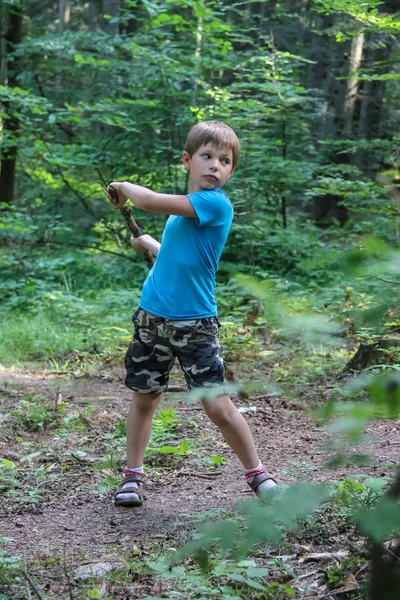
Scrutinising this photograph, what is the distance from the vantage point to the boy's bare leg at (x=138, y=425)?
11.0ft

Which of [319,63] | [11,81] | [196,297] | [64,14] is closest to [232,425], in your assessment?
[196,297]

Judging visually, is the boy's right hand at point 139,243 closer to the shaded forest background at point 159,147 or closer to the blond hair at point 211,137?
the blond hair at point 211,137

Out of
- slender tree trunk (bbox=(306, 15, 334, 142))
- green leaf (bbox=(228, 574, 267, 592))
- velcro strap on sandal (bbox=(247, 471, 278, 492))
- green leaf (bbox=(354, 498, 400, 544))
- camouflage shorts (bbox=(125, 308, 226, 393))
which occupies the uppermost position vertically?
slender tree trunk (bbox=(306, 15, 334, 142))

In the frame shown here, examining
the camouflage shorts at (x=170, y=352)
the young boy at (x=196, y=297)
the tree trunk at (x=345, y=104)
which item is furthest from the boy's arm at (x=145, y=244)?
the tree trunk at (x=345, y=104)

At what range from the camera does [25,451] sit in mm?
4090

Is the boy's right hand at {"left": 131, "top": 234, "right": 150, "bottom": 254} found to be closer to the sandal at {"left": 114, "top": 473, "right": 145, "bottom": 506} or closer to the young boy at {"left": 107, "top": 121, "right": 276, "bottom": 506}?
the young boy at {"left": 107, "top": 121, "right": 276, "bottom": 506}

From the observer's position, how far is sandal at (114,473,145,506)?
3230mm

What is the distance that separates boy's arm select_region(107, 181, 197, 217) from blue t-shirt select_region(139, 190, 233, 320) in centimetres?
13

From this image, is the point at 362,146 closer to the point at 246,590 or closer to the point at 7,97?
the point at 7,97

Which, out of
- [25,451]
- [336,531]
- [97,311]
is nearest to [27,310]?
[97,311]

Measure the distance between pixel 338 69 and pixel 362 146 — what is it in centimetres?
552

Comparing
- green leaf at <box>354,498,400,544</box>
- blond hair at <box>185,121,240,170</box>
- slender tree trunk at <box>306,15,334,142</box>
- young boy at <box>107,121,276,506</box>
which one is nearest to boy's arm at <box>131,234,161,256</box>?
young boy at <box>107,121,276,506</box>

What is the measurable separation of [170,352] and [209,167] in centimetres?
90

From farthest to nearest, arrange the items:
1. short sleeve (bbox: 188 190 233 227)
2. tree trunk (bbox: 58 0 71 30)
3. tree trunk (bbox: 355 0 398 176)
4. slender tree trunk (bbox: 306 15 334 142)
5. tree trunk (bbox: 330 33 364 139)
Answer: tree trunk (bbox: 58 0 71 30) → slender tree trunk (bbox: 306 15 334 142) → tree trunk (bbox: 355 0 398 176) → tree trunk (bbox: 330 33 364 139) → short sleeve (bbox: 188 190 233 227)
